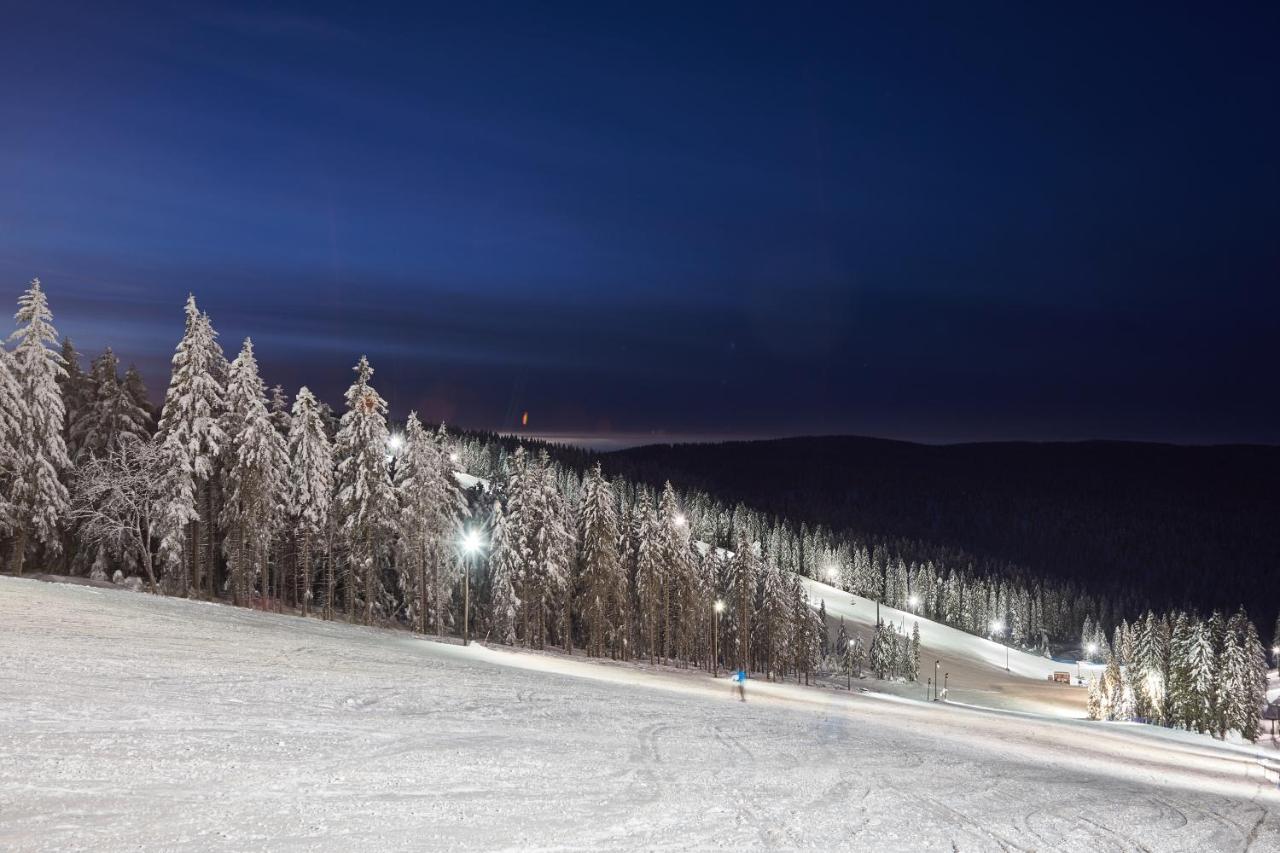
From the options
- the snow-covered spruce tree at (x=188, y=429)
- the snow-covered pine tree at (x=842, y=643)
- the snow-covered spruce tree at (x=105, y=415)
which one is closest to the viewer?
the snow-covered spruce tree at (x=188, y=429)

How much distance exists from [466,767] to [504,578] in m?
45.1

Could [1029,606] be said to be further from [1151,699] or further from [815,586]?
[1151,699]

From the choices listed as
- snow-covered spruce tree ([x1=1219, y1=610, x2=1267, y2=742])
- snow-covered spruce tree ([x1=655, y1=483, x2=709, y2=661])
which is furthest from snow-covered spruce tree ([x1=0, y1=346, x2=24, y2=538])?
snow-covered spruce tree ([x1=1219, y1=610, x2=1267, y2=742])

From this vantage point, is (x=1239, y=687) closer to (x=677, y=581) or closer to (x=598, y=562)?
(x=677, y=581)

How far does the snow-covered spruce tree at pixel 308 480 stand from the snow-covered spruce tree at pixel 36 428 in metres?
11.8

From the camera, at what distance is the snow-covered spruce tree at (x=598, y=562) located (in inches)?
2361

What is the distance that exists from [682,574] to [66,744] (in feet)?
189

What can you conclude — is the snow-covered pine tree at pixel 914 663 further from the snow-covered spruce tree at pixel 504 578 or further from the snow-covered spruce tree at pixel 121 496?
the snow-covered spruce tree at pixel 121 496

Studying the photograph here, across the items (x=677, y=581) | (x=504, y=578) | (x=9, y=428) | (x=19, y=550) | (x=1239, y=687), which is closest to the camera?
(x=9, y=428)

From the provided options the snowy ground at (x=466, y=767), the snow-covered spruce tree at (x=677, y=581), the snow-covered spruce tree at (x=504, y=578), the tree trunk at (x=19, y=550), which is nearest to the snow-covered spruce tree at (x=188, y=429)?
the tree trunk at (x=19, y=550)

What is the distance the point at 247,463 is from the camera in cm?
4481

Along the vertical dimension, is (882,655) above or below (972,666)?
above

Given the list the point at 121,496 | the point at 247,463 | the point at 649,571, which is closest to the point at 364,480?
the point at 247,463

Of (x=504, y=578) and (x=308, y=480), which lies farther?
(x=504, y=578)
